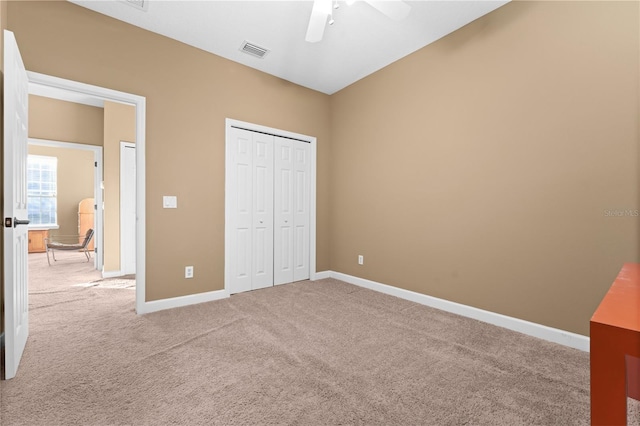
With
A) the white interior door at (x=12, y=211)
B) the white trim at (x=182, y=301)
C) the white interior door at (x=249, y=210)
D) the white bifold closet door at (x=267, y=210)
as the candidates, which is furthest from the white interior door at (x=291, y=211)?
the white interior door at (x=12, y=211)

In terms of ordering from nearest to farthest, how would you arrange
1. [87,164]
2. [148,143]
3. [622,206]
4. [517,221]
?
[622,206] → [517,221] → [148,143] → [87,164]

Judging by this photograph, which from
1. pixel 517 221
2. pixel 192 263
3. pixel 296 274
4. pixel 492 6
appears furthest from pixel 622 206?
pixel 192 263

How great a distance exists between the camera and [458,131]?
2.94 meters

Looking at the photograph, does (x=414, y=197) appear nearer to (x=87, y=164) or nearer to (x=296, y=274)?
(x=296, y=274)

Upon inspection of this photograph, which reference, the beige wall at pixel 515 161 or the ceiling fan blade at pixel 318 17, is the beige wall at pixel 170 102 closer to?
the ceiling fan blade at pixel 318 17

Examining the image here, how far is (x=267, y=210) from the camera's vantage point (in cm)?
397

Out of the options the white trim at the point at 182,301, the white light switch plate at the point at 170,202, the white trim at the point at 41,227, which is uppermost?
the white light switch plate at the point at 170,202

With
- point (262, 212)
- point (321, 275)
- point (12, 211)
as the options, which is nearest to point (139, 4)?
point (12, 211)

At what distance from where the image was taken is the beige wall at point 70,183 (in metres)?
7.25

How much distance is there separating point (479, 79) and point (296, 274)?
3275 mm

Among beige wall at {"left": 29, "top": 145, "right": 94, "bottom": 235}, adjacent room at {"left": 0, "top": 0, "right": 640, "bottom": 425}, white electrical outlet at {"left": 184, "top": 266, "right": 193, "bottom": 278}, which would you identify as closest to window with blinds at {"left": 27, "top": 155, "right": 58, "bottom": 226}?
beige wall at {"left": 29, "top": 145, "right": 94, "bottom": 235}

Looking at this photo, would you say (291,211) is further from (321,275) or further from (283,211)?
(321,275)

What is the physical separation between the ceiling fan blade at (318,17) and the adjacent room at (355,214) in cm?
3

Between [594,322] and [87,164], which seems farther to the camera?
[87,164]
